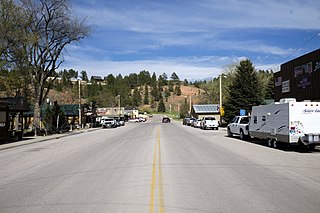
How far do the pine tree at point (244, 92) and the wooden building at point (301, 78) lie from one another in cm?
1254

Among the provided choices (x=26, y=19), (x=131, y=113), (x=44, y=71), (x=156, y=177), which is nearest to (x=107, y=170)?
(x=156, y=177)

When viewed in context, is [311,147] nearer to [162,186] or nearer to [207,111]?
[162,186]

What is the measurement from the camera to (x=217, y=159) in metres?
14.5

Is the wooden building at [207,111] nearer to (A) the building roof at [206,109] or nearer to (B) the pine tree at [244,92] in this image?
(A) the building roof at [206,109]

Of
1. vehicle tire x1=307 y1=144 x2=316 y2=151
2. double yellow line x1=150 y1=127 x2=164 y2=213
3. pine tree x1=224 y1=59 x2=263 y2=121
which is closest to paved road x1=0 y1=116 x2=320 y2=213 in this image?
double yellow line x1=150 y1=127 x2=164 y2=213

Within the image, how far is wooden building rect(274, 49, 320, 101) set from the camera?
2991cm

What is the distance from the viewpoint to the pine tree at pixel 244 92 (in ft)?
169

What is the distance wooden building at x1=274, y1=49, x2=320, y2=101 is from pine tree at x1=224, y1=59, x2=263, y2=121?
12544 millimetres

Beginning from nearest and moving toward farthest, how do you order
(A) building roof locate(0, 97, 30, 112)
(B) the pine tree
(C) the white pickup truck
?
(C) the white pickup truck
(A) building roof locate(0, 97, 30, 112)
(B) the pine tree

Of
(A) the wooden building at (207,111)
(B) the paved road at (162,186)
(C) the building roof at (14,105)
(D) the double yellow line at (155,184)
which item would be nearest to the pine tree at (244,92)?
(C) the building roof at (14,105)

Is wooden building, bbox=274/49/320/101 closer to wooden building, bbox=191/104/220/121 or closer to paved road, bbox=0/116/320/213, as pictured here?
paved road, bbox=0/116/320/213

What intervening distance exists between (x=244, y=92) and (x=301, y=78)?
767 inches

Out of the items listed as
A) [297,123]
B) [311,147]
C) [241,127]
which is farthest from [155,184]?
[241,127]

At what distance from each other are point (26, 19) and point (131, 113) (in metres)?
124
